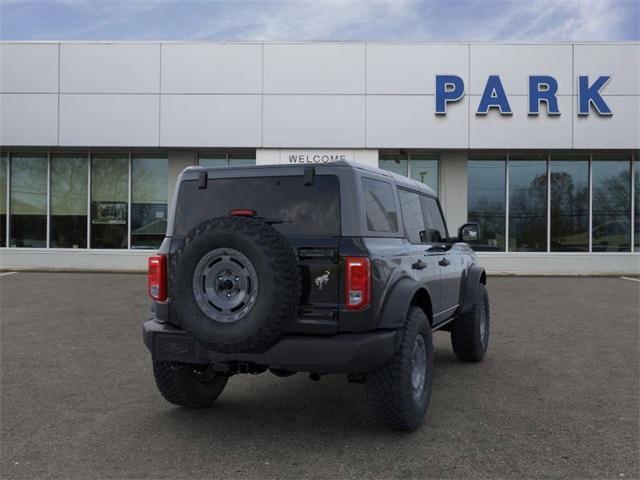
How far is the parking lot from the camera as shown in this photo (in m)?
3.78

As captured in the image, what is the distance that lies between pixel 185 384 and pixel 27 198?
53.6 feet

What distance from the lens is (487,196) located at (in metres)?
18.0

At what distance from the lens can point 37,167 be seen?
18766mm

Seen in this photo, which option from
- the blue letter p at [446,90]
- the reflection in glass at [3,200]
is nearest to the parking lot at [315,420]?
the blue letter p at [446,90]

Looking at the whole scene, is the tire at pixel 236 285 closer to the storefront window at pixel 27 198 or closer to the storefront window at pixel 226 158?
the storefront window at pixel 226 158

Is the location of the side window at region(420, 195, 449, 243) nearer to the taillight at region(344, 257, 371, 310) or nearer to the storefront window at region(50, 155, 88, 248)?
the taillight at region(344, 257, 371, 310)

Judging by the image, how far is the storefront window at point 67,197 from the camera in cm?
1845

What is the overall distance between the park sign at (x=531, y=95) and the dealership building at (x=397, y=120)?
0.12ft

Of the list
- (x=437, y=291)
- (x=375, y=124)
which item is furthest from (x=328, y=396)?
(x=375, y=124)

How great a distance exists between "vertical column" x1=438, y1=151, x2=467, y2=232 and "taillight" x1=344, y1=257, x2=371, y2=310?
14.1m

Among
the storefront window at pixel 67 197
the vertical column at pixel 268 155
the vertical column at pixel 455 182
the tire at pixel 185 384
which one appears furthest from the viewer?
the storefront window at pixel 67 197

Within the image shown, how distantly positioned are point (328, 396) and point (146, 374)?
6.68 feet

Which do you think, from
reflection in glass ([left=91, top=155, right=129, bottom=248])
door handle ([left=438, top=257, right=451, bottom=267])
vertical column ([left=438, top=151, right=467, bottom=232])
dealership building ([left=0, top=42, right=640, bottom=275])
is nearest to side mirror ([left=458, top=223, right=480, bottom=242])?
door handle ([left=438, top=257, right=451, bottom=267])

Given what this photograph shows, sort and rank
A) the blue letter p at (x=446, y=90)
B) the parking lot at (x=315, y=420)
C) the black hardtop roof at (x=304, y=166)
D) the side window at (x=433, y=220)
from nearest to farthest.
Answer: the parking lot at (x=315, y=420)
the black hardtop roof at (x=304, y=166)
the side window at (x=433, y=220)
the blue letter p at (x=446, y=90)
